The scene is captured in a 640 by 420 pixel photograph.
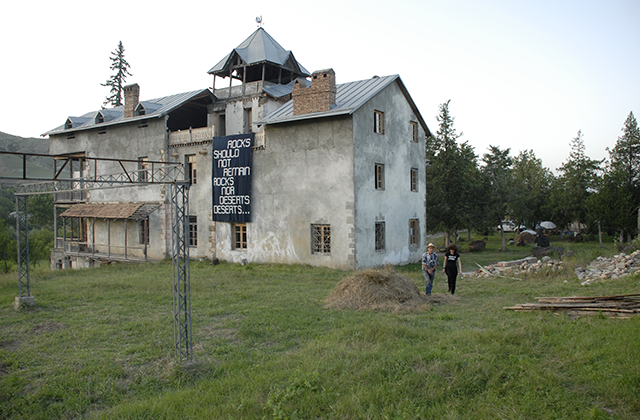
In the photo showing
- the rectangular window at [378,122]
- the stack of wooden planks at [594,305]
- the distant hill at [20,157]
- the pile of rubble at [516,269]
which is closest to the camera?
the stack of wooden planks at [594,305]

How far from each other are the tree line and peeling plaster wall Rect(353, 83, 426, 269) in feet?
20.2

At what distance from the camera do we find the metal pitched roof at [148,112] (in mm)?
25598

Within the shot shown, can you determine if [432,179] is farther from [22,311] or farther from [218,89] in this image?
[22,311]

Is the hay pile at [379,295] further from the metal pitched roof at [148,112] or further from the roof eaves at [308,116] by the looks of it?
the metal pitched roof at [148,112]

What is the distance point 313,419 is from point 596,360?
4.60 m

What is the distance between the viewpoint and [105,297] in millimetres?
13984

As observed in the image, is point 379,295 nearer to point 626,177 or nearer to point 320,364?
point 320,364

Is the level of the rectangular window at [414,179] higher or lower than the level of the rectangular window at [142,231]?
higher

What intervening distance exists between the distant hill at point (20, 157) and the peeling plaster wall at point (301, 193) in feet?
351

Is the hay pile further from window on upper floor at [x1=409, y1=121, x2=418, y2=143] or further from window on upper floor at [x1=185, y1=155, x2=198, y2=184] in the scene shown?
window on upper floor at [x1=185, y1=155, x2=198, y2=184]

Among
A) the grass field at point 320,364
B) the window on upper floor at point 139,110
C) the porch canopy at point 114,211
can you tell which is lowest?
the grass field at point 320,364

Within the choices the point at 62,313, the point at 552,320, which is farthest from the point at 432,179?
the point at 62,313

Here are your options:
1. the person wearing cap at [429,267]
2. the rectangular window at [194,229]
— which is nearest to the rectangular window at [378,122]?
the person wearing cap at [429,267]

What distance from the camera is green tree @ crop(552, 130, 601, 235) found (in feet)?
124
